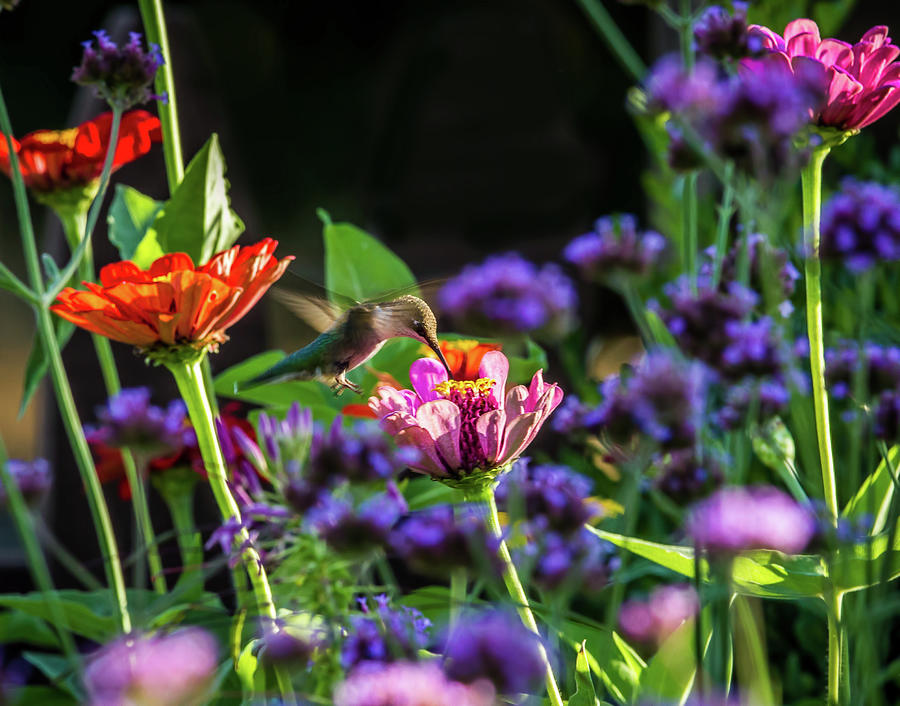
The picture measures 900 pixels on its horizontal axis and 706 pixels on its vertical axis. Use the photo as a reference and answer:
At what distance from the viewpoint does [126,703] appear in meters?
0.24

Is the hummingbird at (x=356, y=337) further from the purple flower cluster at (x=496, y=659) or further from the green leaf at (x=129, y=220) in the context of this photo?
the purple flower cluster at (x=496, y=659)

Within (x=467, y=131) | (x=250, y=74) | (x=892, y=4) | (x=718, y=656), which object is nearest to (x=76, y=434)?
(x=718, y=656)

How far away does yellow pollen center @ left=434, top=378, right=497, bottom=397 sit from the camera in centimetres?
43

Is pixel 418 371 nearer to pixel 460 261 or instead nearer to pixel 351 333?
pixel 351 333

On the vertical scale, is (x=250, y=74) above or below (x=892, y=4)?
above

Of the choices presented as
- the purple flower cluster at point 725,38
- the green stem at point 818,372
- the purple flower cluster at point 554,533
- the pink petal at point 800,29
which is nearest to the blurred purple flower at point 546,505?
the purple flower cluster at point 554,533

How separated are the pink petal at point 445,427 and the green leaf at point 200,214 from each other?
0.20 metres

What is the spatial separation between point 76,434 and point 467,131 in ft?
5.95

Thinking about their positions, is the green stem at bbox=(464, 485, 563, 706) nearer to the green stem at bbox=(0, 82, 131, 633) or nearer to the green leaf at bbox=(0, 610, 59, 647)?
the green stem at bbox=(0, 82, 131, 633)

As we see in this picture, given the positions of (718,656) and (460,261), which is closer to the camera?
(718,656)

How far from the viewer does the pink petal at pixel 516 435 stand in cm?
40

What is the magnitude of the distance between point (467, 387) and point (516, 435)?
51 mm

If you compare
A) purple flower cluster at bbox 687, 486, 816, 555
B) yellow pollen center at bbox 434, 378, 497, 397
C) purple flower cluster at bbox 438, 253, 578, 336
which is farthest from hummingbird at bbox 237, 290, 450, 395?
purple flower cluster at bbox 687, 486, 816, 555

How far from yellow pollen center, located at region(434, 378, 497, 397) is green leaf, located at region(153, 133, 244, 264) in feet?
0.52
